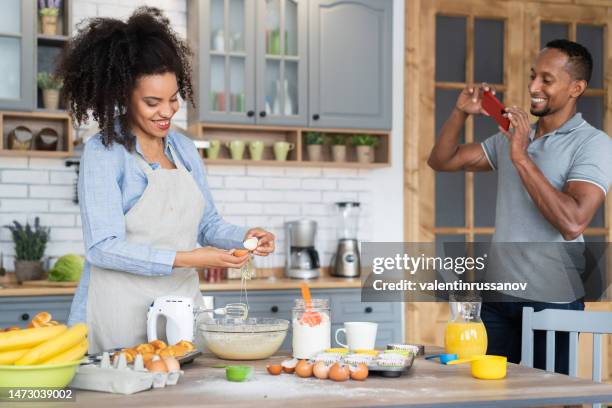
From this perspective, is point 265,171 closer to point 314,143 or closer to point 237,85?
point 314,143

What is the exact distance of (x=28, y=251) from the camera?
4738 millimetres

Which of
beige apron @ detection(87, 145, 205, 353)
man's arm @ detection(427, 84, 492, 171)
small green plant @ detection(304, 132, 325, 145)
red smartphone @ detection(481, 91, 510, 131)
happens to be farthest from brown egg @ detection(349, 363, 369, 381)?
small green plant @ detection(304, 132, 325, 145)

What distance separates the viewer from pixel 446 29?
18.4 feet

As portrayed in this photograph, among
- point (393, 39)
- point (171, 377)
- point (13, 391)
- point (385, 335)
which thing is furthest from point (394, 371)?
point (393, 39)

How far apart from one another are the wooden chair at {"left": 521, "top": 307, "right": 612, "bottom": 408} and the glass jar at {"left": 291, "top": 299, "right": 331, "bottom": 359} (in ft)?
2.46

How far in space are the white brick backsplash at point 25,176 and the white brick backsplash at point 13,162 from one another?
0.03m

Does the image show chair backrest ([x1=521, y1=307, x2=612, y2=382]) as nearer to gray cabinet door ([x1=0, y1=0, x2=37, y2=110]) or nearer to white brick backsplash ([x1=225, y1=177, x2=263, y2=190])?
white brick backsplash ([x1=225, y1=177, x2=263, y2=190])

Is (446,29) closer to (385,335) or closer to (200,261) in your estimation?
(385,335)

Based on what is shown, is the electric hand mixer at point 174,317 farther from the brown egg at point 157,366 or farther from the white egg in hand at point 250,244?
the brown egg at point 157,366

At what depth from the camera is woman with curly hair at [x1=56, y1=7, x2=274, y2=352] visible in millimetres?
2566

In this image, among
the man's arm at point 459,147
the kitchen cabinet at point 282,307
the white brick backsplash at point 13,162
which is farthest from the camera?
the white brick backsplash at point 13,162

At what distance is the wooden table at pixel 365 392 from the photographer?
1846 mm

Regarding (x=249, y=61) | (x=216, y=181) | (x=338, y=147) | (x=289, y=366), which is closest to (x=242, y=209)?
(x=216, y=181)

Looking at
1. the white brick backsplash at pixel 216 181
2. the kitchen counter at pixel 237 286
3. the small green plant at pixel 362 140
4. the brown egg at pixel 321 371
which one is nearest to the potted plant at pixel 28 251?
the kitchen counter at pixel 237 286
